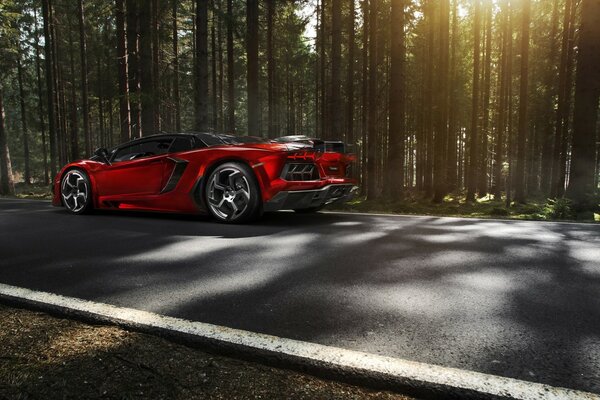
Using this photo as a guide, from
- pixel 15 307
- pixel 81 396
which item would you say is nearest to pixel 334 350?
pixel 81 396

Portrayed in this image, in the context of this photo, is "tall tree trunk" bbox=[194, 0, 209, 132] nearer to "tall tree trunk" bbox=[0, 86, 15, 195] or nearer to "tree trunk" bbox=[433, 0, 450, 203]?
"tree trunk" bbox=[433, 0, 450, 203]

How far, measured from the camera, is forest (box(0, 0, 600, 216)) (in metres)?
12.3

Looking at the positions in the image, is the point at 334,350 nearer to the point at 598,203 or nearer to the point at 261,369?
the point at 261,369

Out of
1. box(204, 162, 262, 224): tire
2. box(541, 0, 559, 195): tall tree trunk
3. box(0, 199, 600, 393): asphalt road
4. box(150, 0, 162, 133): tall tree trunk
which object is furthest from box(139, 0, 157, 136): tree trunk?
box(541, 0, 559, 195): tall tree trunk

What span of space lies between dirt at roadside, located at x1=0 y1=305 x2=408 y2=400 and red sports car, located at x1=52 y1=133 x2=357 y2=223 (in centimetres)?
363

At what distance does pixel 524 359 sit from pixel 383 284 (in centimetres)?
115

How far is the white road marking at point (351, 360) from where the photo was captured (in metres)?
1.44

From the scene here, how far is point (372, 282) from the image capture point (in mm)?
2818

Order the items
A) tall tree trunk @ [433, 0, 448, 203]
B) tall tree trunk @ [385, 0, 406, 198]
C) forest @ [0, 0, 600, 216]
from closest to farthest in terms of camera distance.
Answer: tall tree trunk @ [385, 0, 406, 198]
forest @ [0, 0, 600, 216]
tall tree trunk @ [433, 0, 448, 203]

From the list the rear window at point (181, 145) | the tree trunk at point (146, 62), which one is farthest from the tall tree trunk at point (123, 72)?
the rear window at point (181, 145)

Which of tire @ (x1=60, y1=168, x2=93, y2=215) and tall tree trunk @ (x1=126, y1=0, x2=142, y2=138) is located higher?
tall tree trunk @ (x1=126, y1=0, x2=142, y2=138)

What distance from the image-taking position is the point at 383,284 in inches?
109

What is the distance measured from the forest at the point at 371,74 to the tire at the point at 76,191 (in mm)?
5751

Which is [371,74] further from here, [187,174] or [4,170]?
[4,170]
